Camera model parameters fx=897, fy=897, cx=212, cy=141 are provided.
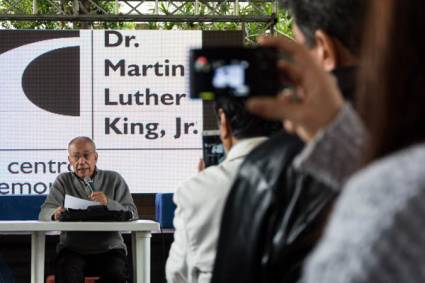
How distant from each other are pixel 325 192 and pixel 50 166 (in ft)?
24.0

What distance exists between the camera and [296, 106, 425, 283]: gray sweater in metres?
0.43

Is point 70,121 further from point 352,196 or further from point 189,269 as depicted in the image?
point 352,196

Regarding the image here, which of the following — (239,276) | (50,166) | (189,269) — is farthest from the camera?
(50,166)

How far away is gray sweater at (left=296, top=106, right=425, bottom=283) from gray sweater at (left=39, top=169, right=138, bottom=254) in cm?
475

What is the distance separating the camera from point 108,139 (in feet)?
26.9

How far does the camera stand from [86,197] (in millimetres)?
5348

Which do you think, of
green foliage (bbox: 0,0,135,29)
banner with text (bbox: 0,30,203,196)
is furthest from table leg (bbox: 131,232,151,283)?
green foliage (bbox: 0,0,135,29)

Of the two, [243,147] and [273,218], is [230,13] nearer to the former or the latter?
[243,147]

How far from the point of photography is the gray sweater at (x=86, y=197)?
207 inches

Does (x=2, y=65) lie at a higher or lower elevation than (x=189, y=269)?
higher

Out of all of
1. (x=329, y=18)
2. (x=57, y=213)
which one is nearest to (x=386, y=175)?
(x=329, y=18)

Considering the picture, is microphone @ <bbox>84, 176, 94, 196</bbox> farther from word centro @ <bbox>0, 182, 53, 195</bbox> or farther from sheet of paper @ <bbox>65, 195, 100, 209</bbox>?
word centro @ <bbox>0, 182, 53, 195</bbox>

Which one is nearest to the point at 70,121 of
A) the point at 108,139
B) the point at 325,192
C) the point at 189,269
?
the point at 108,139

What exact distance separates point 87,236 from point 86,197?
0.77 ft
